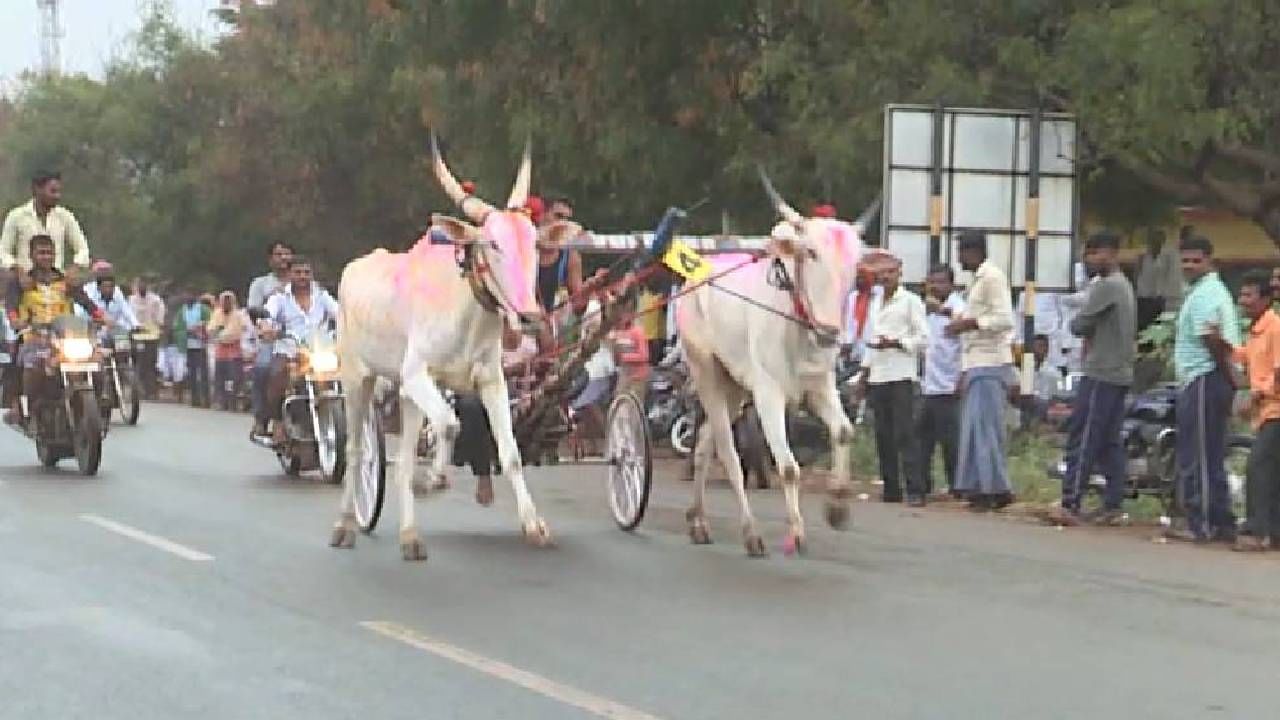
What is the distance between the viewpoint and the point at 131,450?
20766 millimetres

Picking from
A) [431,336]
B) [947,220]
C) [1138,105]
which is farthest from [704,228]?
[431,336]

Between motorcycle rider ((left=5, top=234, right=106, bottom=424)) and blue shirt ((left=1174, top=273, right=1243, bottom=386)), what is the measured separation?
9.47 m

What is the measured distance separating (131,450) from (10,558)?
8946 mm

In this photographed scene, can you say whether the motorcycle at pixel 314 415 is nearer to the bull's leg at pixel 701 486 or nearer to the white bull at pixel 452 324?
the white bull at pixel 452 324

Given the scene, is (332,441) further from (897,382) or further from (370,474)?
(897,382)

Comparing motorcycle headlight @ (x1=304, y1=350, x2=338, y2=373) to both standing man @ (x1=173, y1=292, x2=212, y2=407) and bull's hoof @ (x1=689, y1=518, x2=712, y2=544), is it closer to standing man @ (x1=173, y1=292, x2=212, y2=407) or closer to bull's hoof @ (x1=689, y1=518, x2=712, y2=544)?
bull's hoof @ (x1=689, y1=518, x2=712, y2=544)

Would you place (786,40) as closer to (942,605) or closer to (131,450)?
(131,450)

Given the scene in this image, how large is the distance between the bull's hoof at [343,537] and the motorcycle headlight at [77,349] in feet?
17.6

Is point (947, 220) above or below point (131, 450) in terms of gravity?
above

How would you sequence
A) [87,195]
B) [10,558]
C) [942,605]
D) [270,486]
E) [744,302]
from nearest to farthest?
1. [942,605]
2. [10,558]
3. [744,302]
4. [270,486]
5. [87,195]

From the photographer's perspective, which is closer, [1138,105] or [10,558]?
[10,558]

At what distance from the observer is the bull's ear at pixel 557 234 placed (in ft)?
39.9

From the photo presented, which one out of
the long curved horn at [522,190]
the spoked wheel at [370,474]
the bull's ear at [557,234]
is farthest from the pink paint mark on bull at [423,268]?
the spoked wheel at [370,474]

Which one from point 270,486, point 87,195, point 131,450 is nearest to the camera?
point 270,486
